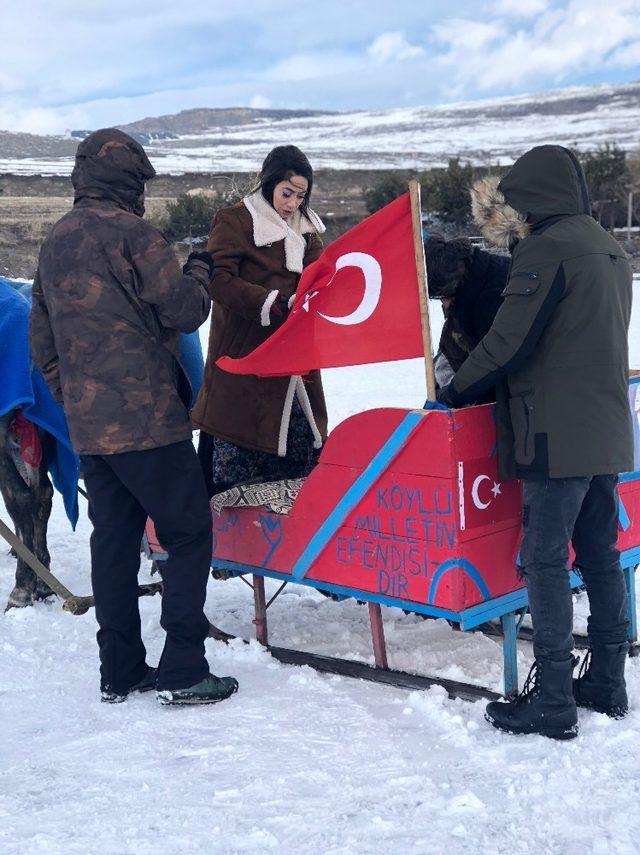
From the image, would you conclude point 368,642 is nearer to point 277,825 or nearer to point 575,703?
point 575,703

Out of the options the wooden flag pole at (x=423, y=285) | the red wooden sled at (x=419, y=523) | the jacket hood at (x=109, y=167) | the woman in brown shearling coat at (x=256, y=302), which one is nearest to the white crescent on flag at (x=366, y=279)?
the wooden flag pole at (x=423, y=285)

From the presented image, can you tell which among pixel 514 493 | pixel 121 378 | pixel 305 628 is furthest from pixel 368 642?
pixel 121 378

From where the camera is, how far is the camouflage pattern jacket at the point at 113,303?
128 inches

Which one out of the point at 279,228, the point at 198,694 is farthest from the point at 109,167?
the point at 198,694

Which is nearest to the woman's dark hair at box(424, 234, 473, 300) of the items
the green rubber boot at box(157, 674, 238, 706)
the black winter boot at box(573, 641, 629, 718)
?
the black winter boot at box(573, 641, 629, 718)

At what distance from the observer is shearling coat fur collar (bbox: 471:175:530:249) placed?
313cm

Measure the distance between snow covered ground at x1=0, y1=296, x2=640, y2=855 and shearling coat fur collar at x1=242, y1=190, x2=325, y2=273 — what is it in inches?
58.6

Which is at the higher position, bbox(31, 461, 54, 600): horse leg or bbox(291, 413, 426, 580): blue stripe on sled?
bbox(291, 413, 426, 580): blue stripe on sled

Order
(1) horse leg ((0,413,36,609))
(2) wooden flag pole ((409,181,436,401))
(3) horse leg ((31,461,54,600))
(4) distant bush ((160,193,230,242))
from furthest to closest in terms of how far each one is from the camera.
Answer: (4) distant bush ((160,193,230,242)), (3) horse leg ((31,461,54,600)), (1) horse leg ((0,413,36,609)), (2) wooden flag pole ((409,181,436,401))

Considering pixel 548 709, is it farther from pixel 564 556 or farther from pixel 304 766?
pixel 304 766

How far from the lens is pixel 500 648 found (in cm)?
382

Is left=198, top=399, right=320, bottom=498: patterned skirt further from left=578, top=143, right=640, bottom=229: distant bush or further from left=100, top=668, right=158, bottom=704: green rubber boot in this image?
left=578, top=143, right=640, bottom=229: distant bush

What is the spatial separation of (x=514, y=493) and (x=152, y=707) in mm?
1383

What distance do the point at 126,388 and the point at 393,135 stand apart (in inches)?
4578
